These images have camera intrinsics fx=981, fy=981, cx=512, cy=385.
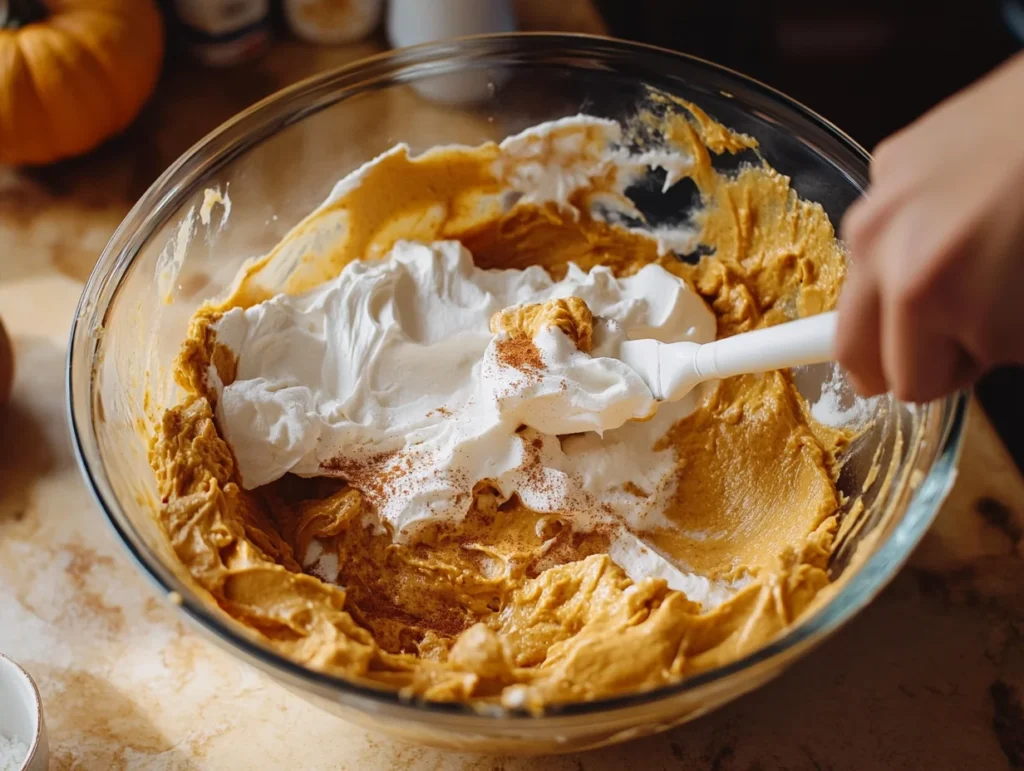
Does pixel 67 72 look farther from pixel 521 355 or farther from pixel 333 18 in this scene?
pixel 521 355

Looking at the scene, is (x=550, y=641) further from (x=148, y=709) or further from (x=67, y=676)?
(x=67, y=676)

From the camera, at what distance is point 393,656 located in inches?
45.0

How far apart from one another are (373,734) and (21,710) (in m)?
0.43

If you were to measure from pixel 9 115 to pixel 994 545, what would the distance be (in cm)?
187

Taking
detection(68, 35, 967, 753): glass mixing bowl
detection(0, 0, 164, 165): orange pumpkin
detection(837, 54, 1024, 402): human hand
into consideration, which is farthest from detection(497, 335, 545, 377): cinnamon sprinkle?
detection(0, 0, 164, 165): orange pumpkin

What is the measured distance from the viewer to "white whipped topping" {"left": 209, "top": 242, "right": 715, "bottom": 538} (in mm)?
1402

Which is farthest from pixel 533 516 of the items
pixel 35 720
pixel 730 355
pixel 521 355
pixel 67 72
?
pixel 67 72

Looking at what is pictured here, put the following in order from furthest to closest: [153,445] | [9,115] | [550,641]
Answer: [9,115], [153,445], [550,641]

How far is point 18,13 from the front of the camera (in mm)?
1879

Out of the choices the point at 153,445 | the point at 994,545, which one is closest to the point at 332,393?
the point at 153,445

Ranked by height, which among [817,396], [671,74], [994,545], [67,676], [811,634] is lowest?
[67,676]

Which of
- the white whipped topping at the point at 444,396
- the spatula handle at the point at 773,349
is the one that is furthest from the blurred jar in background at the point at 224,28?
the spatula handle at the point at 773,349

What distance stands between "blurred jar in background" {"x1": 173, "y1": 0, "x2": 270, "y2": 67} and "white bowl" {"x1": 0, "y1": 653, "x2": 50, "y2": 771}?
138cm

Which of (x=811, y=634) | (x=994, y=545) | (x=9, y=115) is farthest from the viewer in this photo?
(x=9, y=115)
